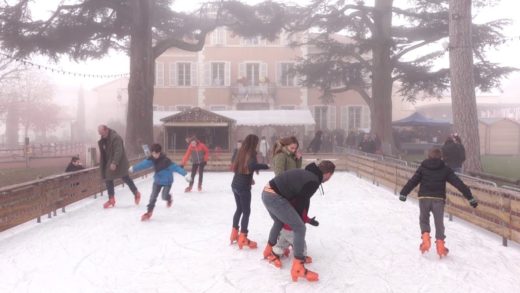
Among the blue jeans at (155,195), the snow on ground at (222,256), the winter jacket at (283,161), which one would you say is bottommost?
the snow on ground at (222,256)

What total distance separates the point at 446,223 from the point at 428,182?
8.26 ft

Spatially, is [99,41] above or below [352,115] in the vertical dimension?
above

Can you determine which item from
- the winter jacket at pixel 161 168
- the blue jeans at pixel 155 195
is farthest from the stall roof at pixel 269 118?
the winter jacket at pixel 161 168

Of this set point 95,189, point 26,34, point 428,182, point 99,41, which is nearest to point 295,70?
point 99,41

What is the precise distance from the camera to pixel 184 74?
32.8m

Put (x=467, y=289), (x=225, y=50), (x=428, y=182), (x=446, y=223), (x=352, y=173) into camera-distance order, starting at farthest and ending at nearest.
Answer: (x=225, y=50) → (x=352, y=173) → (x=446, y=223) → (x=428, y=182) → (x=467, y=289)

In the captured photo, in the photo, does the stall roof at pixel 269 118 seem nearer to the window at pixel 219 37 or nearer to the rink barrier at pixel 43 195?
the window at pixel 219 37

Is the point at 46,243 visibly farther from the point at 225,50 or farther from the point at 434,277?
the point at 225,50

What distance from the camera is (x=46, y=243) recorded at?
6.45m

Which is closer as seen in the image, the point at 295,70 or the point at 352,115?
the point at 295,70

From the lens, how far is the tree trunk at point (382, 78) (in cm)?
2077

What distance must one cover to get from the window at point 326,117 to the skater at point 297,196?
28570 mm

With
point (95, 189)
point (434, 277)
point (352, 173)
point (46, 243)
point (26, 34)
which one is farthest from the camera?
point (352, 173)

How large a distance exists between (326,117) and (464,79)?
21.1 metres
